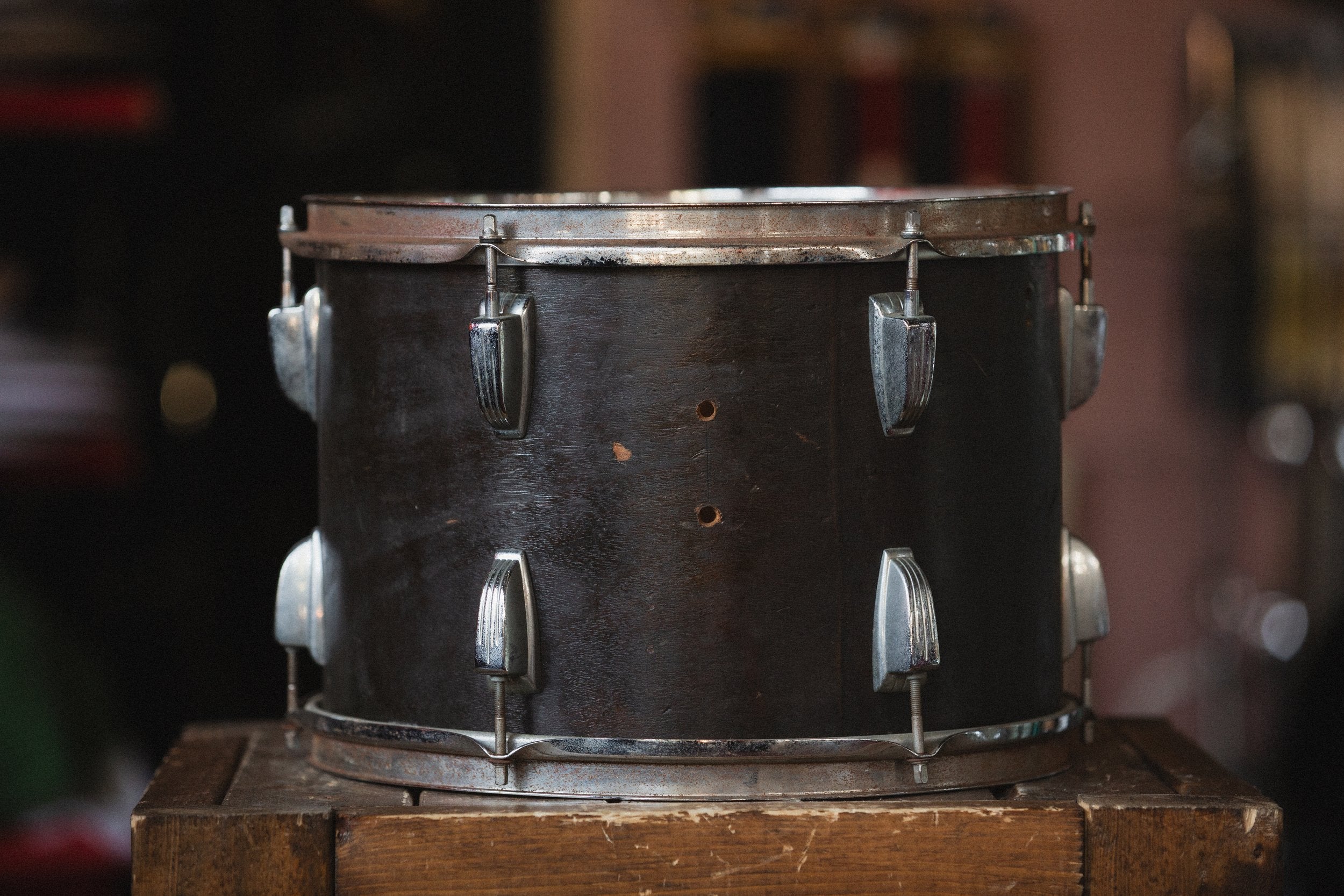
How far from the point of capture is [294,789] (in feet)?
5.01

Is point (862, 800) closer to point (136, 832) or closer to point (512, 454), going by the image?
point (512, 454)

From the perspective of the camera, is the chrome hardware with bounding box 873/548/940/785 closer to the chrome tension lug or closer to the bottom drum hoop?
the bottom drum hoop

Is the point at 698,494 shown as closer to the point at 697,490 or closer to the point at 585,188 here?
the point at 697,490

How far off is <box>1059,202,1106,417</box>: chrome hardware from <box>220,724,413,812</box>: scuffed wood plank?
65 cm

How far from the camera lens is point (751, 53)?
4.02 m

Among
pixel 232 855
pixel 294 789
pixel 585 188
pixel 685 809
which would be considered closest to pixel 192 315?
pixel 585 188

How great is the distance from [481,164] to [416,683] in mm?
1975

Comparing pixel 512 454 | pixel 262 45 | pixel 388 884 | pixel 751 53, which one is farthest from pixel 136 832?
pixel 751 53

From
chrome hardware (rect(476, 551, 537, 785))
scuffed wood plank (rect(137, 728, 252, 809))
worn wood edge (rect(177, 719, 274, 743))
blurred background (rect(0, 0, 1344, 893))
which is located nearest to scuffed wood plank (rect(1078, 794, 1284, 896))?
chrome hardware (rect(476, 551, 537, 785))

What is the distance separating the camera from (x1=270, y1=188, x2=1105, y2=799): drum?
1414 millimetres

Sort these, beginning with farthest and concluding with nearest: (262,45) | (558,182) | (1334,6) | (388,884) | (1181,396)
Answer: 1. (1181,396)
2. (1334,6)
3. (558,182)
4. (262,45)
5. (388,884)

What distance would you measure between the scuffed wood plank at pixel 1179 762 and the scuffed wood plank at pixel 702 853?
6.2 inches

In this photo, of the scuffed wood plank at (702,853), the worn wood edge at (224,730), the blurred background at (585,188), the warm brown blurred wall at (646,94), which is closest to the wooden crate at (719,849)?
the scuffed wood plank at (702,853)

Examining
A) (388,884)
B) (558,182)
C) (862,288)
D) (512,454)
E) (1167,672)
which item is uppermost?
(558,182)
